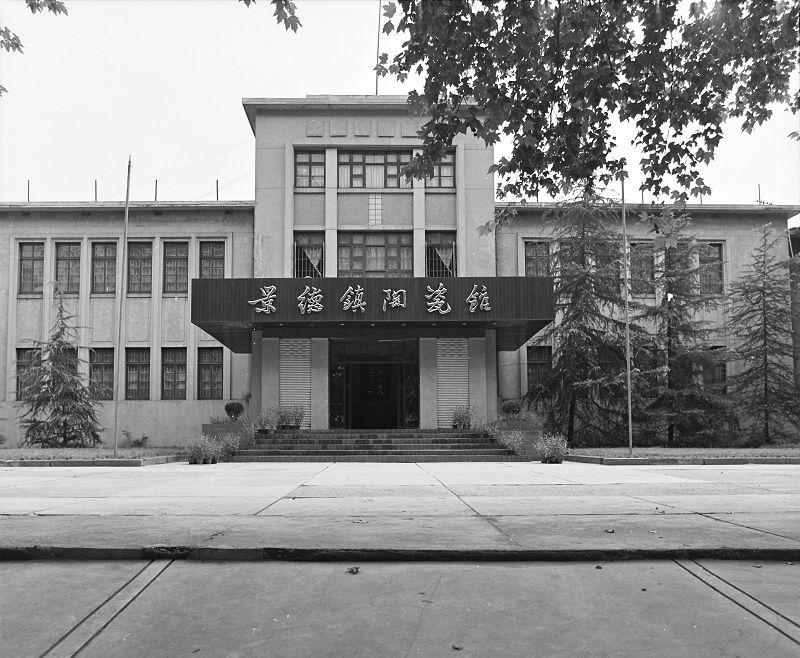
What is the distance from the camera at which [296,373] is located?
1085 inches

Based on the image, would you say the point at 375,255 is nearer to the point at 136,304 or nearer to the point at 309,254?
the point at 309,254

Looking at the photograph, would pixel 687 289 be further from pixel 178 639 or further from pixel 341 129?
pixel 178 639

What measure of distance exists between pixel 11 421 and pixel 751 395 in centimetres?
2922

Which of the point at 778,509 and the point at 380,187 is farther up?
the point at 380,187

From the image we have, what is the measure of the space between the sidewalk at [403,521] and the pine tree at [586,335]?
16.4 m

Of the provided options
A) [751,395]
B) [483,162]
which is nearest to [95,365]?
[483,162]

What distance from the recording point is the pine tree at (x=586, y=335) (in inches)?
1107

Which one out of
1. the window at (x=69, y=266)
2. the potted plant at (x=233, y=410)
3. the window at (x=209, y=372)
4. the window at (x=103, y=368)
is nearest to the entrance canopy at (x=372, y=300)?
the potted plant at (x=233, y=410)

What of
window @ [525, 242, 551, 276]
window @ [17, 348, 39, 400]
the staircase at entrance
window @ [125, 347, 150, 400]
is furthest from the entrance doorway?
window @ [17, 348, 39, 400]

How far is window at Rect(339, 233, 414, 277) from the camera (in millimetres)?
29297

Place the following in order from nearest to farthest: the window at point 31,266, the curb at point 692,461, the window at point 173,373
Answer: the curb at point 692,461
the window at point 173,373
the window at point 31,266

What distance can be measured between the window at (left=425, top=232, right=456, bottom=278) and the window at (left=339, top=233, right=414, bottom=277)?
67cm

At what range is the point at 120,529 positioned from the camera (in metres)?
6.11

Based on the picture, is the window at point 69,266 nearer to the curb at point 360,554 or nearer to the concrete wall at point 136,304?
the concrete wall at point 136,304
